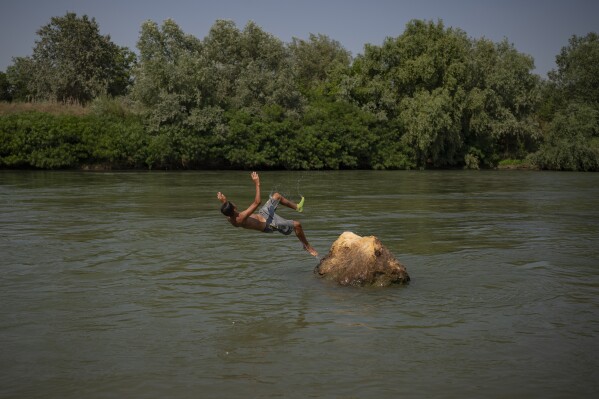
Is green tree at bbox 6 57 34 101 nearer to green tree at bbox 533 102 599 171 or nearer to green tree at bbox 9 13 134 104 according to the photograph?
green tree at bbox 9 13 134 104

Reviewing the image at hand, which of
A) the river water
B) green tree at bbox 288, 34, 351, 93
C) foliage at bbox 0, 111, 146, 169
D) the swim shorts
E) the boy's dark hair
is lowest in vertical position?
the river water

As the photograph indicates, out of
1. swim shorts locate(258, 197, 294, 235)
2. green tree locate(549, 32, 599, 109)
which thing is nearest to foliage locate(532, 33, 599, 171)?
green tree locate(549, 32, 599, 109)

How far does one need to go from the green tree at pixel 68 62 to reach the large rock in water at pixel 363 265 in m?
64.0

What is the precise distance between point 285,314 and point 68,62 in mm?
69521

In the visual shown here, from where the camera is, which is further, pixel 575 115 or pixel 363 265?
pixel 575 115

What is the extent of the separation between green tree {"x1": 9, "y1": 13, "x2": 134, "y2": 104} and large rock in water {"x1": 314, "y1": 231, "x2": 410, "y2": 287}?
210 ft

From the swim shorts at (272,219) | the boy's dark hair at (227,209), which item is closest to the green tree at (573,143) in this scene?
the swim shorts at (272,219)

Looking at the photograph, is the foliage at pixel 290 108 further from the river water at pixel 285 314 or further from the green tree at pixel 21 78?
the river water at pixel 285 314

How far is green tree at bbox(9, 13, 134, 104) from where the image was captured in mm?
72062

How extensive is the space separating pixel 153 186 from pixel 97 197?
Answer: 24.4 feet

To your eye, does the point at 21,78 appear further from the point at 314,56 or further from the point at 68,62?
the point at 314,56

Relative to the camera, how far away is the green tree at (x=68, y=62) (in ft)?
236

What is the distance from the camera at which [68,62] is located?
237 ft

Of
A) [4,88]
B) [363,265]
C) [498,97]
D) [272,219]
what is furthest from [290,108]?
[363,265]
